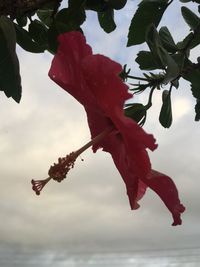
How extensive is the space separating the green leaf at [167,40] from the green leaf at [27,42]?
210 millimetres

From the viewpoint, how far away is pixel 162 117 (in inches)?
40.0

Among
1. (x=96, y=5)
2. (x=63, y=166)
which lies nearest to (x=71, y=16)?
(x=96, y=5)

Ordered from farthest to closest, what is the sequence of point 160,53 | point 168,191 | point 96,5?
point 96,5
point 160,53
point 168,191

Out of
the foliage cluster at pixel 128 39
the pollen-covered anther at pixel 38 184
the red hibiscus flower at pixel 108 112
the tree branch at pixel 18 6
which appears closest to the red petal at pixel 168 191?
the red hibiscus flower at pixel 108 112

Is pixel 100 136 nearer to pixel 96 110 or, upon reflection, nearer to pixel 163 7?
pixel 96 110

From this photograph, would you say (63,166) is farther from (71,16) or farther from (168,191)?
(71,16)

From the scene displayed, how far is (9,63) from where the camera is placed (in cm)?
81

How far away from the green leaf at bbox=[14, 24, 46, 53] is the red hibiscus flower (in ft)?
1.08

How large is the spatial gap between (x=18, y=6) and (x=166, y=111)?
385 mm

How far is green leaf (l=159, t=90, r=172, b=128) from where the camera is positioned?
97cm

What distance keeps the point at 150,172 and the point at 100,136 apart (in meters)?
0.09

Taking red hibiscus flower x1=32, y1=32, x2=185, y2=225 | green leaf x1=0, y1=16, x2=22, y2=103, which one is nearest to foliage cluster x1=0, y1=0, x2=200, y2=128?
green leaf x1=0, y1=16, x2=22, y2=103

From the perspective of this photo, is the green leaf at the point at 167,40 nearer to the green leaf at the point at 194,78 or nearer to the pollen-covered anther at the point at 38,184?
the green leaf at the point at 194,78

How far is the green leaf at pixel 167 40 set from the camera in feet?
2.81
